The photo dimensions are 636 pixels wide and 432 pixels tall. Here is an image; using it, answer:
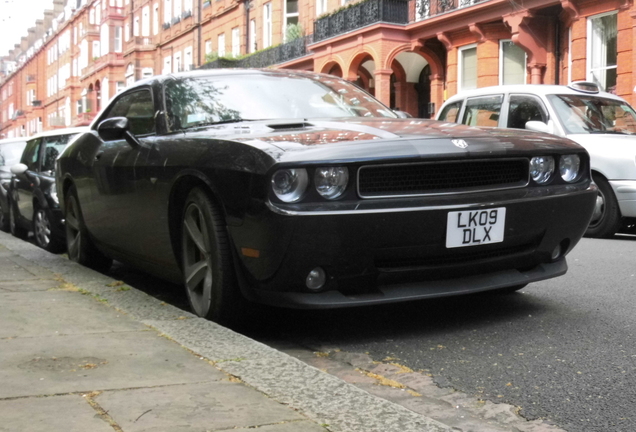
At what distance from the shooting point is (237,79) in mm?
5859

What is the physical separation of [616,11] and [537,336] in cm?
1696

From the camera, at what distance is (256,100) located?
5.61m

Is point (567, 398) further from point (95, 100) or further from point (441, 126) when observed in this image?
point (95, 100)

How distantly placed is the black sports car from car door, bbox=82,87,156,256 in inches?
2.8

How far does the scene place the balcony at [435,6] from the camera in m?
24.0

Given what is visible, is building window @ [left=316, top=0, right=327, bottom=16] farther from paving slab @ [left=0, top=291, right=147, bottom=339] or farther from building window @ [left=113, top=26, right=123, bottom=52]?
building window @ [left=113, top=26, right=123, bottom=52]

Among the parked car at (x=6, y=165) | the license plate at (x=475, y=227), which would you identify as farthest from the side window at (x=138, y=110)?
the parked car at (x=6, y=165)

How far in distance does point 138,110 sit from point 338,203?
8.39 feet

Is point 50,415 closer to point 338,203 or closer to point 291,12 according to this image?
point 338,203

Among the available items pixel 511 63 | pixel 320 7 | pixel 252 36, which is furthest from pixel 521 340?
pixel 252 36

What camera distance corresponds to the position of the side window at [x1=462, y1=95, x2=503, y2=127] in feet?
36.7

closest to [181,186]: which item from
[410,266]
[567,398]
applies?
[410,266]

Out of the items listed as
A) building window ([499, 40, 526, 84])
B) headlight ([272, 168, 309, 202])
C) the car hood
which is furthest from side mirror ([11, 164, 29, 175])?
building window ([499, 40, 526, 84])

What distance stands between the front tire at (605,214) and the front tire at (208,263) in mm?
6350
